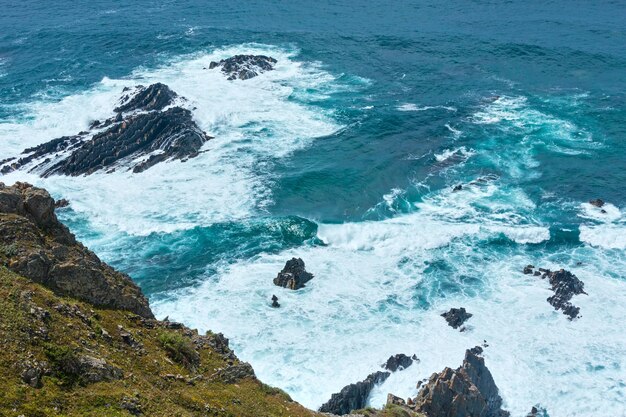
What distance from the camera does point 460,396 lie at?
35812 mm

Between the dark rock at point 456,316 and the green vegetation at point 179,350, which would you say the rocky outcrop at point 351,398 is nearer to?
the dark rock at point 456,316

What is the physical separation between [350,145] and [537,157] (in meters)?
21.6

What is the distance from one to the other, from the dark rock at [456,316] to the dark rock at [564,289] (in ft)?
23.7

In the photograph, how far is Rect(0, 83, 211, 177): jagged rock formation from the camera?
6925 cm

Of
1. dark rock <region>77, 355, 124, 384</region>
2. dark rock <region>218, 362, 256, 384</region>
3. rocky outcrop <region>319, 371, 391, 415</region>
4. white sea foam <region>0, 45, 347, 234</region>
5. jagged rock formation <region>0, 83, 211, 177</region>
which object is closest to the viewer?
dark rock <region>77, 355, 124, 384</region>

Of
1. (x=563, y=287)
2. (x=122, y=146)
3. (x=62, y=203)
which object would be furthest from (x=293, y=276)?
(x=122, y=146)

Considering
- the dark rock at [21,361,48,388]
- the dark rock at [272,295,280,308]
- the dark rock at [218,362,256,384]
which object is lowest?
the dark rock at [272,295,280,308]

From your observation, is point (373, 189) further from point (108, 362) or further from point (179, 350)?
point (108, 362)

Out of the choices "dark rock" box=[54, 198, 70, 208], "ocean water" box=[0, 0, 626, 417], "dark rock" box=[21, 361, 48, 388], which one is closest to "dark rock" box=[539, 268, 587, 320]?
"ocean water" box=[0, 0, 626, 417]

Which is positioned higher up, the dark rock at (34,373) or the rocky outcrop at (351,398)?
the dark rock at (34,373)

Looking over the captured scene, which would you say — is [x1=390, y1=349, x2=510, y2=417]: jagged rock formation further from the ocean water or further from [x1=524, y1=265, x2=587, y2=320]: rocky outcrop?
[x1=524, y1=265, x2=587, y2=320]: rocky outcrop

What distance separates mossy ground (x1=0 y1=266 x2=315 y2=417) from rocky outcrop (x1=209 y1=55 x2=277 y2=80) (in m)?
73.0

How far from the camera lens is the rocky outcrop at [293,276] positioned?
49469 mm

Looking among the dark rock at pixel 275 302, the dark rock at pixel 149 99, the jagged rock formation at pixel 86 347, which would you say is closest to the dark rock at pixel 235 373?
the jagged rock formation at pixel 86 347
